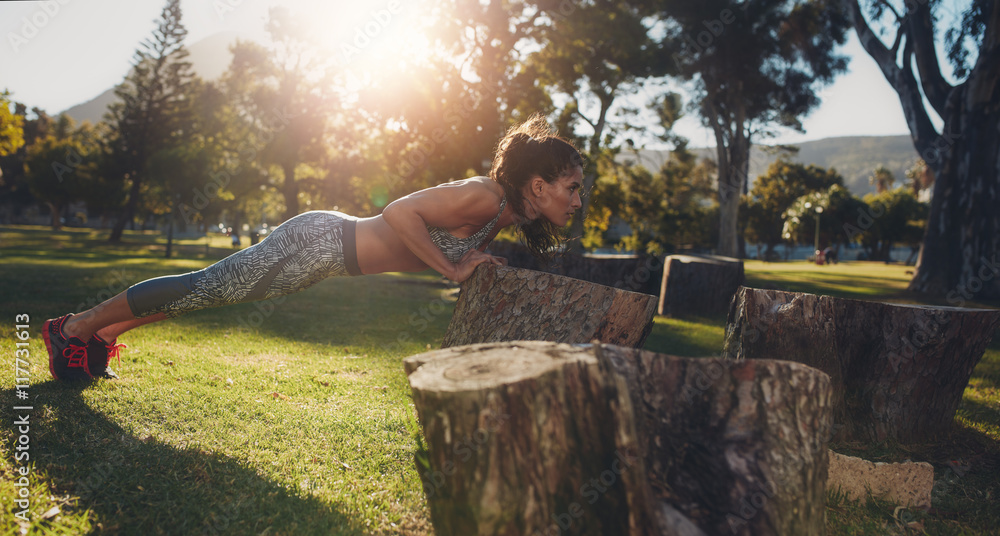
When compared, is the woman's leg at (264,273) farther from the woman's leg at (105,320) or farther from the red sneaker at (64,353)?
the red sneaker at (64,353)

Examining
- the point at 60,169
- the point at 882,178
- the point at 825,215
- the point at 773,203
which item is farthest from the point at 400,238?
the point at 882,178

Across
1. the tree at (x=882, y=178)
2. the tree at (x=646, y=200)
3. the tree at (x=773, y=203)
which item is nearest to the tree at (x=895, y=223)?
the tree at (x=773, y=203)

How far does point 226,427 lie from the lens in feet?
10.3

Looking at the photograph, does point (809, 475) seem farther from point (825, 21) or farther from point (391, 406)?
point (825, 21)

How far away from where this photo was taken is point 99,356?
3.67 m

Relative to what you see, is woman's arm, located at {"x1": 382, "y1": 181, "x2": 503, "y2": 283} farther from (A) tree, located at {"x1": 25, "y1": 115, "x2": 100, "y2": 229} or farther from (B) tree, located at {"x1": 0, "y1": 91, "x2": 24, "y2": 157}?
(A) tree, located at {"x1": 25, "y1": 115, "x2": 100, "y2": 229}

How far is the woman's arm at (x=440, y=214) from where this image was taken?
2973 mm

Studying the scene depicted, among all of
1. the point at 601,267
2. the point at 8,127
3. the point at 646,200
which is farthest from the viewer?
the point at 646,200

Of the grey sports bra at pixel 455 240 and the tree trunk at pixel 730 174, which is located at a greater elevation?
the tree trunk at pixel 730 174

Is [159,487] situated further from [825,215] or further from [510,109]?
[825,215]

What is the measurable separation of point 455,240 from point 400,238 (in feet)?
1.22

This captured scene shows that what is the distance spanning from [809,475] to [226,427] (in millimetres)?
2971

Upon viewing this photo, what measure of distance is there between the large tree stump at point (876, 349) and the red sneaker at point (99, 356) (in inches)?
170

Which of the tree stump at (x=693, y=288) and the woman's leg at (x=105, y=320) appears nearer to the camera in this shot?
the woman's leg at (x=105, y=320)
